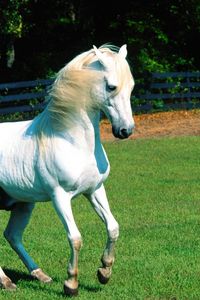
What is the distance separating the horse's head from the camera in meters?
7.68

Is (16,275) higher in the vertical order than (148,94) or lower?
higher

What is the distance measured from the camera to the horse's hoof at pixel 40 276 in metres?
8.74

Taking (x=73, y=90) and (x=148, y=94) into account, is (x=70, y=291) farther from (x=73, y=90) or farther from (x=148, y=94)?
(x=148, y=94)

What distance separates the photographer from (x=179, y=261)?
9414 millimetres

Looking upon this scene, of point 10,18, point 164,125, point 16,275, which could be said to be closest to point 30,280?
point 16,275

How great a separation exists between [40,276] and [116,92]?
1.96 metres

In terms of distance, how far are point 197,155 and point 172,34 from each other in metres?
17.2

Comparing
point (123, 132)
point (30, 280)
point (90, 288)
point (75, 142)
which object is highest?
point (123, 132)

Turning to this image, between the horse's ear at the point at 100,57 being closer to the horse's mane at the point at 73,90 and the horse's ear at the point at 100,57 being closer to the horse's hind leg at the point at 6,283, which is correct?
the horse's mane at the point at 73,90

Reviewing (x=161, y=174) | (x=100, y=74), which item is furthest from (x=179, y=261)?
(x=161, y=174)

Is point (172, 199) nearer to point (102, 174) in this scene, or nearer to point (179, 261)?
point (179, 261)

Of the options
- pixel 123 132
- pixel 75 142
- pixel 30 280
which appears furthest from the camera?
pixel 30 280

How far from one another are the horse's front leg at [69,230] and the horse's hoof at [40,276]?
0.81 meters

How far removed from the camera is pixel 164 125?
27578mm
